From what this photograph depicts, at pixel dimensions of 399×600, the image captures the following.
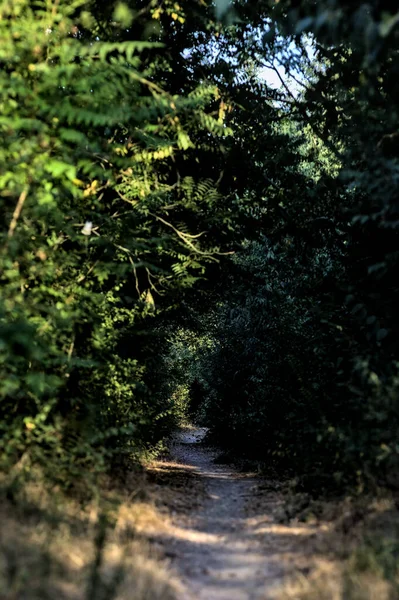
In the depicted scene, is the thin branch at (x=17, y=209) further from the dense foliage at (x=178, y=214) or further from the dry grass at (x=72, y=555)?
the dry grass at (x=72, y=555)

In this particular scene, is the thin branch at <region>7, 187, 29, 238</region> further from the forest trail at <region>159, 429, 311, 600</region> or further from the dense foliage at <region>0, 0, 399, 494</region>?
the forest trail at <region>159, 429, 311, 600</region>

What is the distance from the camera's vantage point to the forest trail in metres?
5.70

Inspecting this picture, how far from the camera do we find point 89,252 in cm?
980

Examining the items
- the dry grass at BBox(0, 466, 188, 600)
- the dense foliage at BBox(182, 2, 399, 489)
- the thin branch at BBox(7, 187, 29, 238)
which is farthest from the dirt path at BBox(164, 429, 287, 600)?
the thin branch at BBox(7, 187, 29, 238)

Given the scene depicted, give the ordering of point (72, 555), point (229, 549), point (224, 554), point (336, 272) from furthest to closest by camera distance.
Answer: point (336, 272), point (229, 549), point (224, 554), point (72, 555)

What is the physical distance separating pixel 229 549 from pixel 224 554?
23 cm

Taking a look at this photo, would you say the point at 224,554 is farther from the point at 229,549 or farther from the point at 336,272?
the point at 336,272

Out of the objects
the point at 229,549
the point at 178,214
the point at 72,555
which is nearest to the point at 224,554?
the point at 229,549

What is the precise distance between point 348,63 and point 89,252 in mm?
6118

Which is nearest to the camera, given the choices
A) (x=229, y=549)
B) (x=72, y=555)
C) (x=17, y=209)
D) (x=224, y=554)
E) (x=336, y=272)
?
(x=72, y=555)

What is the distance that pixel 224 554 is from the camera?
7039mm

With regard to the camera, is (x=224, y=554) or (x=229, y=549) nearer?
(x=224, y=554)

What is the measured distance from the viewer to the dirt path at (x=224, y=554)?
566 centimetres

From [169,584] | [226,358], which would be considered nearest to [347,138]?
[169,584]
